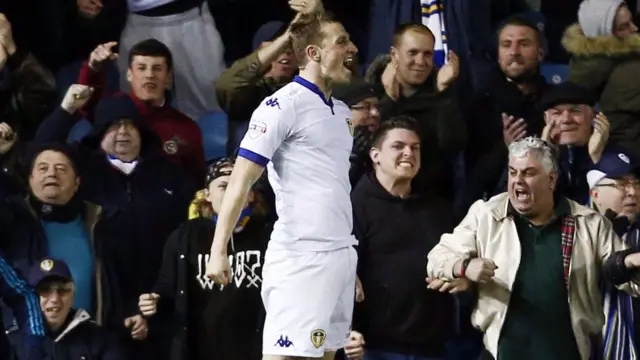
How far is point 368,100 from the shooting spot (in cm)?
570

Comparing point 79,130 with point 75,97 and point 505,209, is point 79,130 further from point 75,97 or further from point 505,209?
point 505,209

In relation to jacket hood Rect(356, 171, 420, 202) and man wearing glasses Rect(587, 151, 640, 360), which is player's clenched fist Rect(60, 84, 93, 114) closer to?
jacket hood Rect(356, 171, 420, 202)

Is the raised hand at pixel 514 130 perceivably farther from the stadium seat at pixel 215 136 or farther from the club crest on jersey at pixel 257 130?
the club crest on jersey at pixel 257 130

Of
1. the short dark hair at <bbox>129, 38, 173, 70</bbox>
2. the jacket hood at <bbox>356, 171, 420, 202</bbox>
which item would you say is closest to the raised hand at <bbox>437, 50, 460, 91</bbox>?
the jacket hood at <bbox>356, 171, 420, 202</bbox>

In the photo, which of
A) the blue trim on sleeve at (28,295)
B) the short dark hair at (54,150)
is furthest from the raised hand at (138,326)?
the short dark hair at (54,150)

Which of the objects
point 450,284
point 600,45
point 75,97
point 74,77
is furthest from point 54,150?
point 600,45

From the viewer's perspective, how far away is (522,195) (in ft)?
16.1

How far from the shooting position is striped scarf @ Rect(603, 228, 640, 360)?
199 inches

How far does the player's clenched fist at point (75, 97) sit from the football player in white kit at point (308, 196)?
84.6 inches

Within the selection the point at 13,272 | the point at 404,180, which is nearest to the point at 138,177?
the point at 13,272

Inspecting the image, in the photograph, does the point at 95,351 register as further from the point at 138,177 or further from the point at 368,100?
the point at 368,100

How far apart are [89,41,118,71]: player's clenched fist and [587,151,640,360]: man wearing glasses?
2.10 meters

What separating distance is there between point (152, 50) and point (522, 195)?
2.00 meters

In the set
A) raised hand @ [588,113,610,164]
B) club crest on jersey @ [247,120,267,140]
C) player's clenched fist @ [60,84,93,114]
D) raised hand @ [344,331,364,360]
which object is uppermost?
player's clenched fist @ [60,84,93,114]
